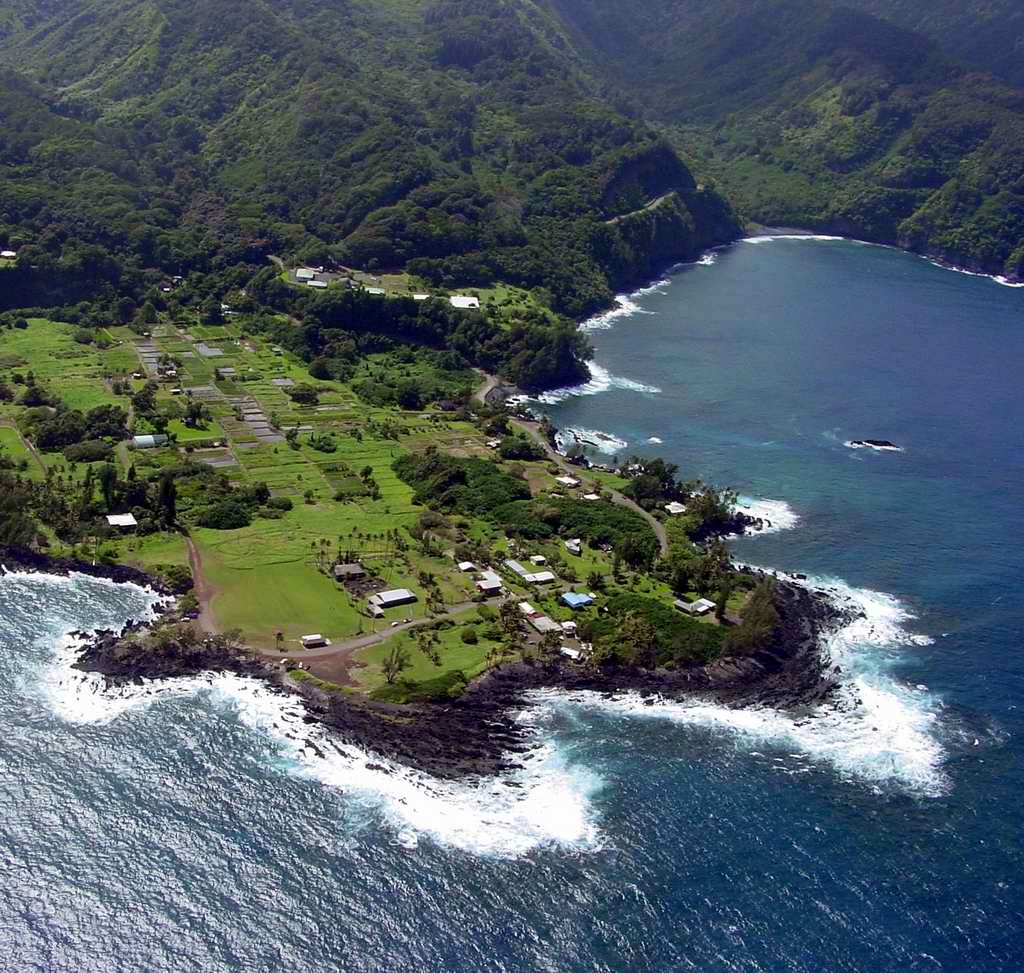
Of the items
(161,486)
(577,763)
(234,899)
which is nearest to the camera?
(234,899)

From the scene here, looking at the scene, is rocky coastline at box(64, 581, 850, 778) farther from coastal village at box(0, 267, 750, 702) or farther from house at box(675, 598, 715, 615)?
house at box(675, 598, 715, 615)

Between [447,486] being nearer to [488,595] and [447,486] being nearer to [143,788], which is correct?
[488,595]

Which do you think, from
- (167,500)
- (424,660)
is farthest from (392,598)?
(167,500)

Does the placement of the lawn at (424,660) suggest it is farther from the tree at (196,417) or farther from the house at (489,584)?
the tree at (196,417)

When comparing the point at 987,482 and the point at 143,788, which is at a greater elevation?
the point at 987,482

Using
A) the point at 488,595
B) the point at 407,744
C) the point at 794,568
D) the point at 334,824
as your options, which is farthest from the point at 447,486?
the point at 334,824

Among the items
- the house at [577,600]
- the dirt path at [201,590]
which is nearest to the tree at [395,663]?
the dirt path at [201,590]

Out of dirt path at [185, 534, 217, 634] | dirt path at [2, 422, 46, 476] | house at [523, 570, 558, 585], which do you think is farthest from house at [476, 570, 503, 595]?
dirt path at [2, 422, 46, 476]
